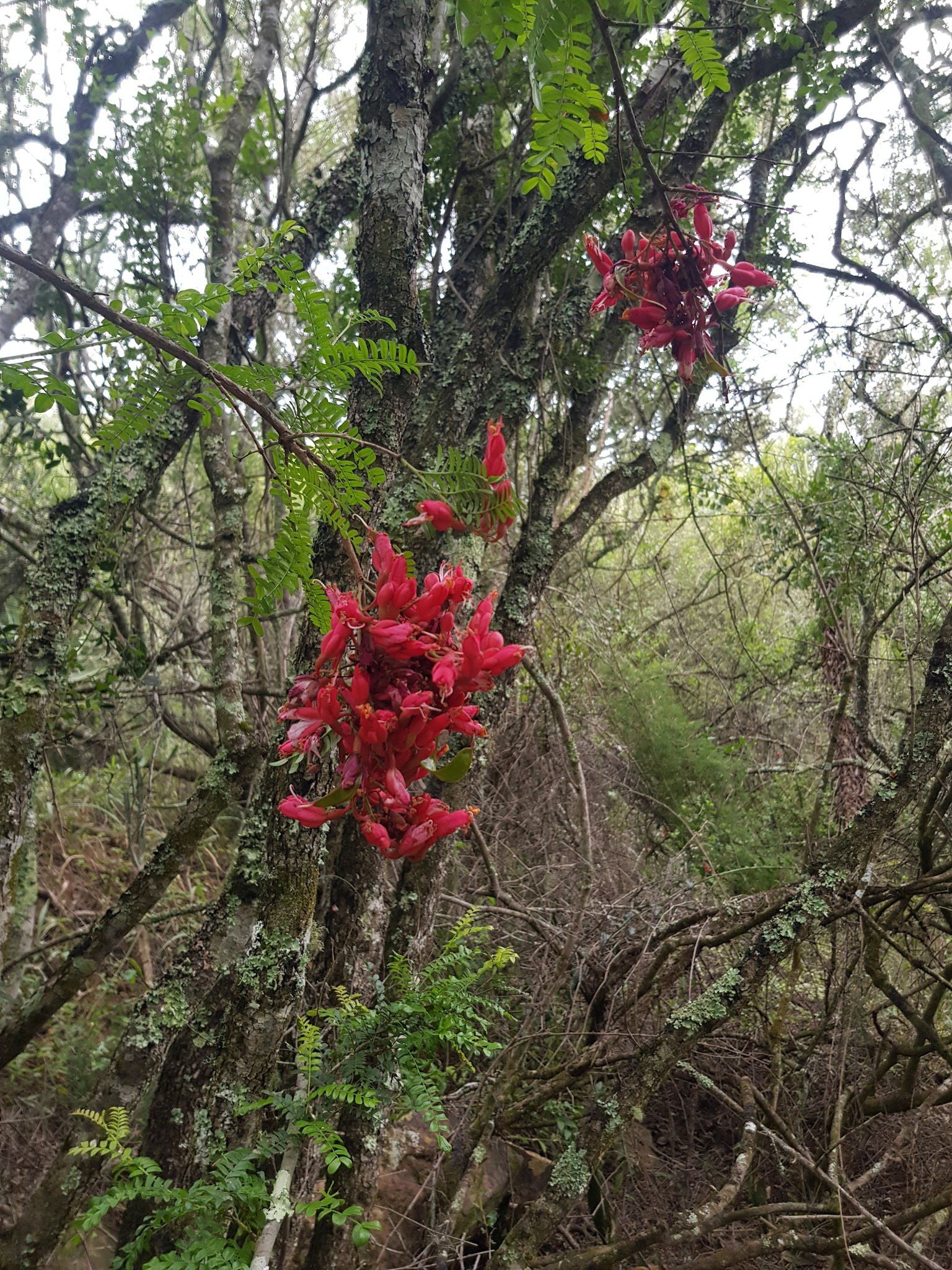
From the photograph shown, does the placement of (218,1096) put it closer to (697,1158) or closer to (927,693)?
(927,693)

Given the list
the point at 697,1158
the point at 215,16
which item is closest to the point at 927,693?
the point at 697,1158

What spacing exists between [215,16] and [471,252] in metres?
2.59

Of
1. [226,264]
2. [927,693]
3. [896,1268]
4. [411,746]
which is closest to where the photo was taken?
[411,746]

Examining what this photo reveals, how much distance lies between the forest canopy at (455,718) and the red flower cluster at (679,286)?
11 millimetres

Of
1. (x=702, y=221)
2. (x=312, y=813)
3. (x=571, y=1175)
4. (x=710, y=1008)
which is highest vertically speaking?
(x=702, y=221)

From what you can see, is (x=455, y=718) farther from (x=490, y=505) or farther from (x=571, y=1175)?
(x=571, y=1175)

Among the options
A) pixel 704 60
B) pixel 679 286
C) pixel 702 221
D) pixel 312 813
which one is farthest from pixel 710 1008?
pixel 704 60

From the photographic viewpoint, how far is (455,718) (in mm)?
911

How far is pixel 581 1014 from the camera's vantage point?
250cm

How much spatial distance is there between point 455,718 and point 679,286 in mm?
855

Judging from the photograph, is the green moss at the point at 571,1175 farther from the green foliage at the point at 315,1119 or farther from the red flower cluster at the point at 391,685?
the red flower cluster at the point at 391,685

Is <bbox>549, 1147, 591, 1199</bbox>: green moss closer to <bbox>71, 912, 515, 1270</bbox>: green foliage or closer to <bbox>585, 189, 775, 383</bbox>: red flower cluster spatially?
<bbox>71, 912, 515, 1270</bbox>: green foliage

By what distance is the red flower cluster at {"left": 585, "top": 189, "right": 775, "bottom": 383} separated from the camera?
4.11 ft

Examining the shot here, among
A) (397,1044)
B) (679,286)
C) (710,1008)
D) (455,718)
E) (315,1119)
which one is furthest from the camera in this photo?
(710,1008)
